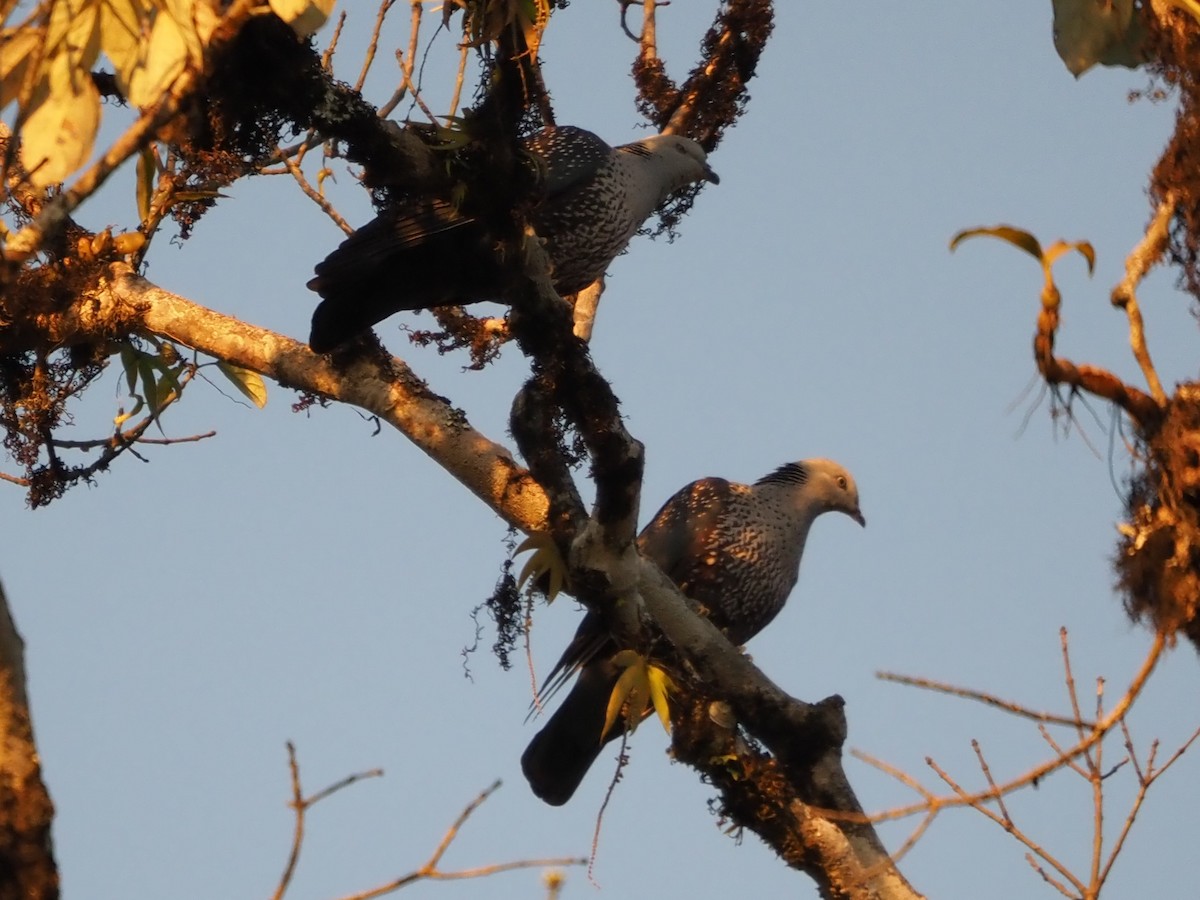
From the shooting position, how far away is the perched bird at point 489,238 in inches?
177

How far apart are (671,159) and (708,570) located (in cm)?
162

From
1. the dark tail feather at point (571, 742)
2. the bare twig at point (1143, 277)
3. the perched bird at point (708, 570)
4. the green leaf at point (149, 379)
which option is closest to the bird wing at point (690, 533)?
the perched bird at point (708, 570)

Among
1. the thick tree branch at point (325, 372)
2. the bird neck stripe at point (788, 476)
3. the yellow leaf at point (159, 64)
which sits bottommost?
the yellow leaf at point (159, 64)

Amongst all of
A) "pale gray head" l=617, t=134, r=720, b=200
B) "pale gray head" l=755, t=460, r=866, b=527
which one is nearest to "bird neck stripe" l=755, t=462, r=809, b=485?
"pale gray head" l=755, t=460, r=866, b=527

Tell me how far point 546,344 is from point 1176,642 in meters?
2.03

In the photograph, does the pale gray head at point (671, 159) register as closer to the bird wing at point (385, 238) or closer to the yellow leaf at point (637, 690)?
the bird wing at point (385, 238)

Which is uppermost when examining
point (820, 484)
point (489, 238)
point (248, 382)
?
point (820, 484)

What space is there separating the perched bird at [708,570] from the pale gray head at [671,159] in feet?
4.09

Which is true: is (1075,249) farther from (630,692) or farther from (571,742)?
(571,742)

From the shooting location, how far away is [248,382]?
16.1 feet

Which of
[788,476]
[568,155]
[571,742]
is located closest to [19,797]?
[571,742]

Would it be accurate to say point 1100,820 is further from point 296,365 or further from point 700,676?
point 296,365

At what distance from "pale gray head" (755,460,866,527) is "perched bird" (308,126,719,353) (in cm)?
146

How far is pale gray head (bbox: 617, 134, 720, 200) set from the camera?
586 centimetres
